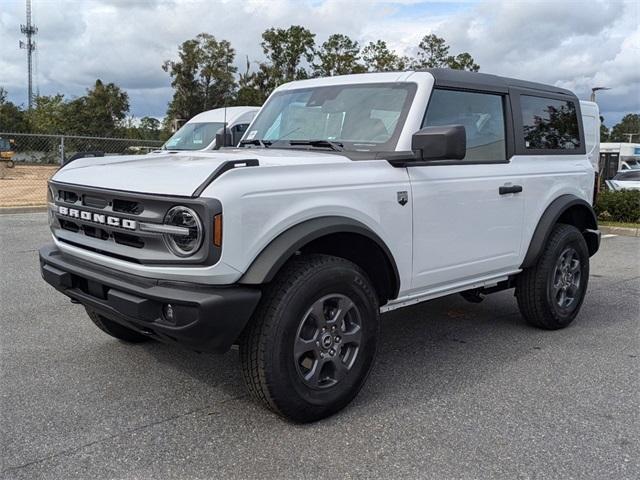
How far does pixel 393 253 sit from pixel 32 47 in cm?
7946

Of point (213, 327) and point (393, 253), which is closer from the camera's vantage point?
point (213, 327)

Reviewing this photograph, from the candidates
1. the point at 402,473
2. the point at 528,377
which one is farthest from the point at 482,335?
the point at 402,473

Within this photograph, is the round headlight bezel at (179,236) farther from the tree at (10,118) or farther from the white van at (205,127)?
the tree at (10,118)

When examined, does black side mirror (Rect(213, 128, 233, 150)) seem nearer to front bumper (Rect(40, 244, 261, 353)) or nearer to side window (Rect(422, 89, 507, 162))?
side window (Rect(422, 89, 507, 162))

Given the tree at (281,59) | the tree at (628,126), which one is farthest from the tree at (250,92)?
the tree at (628,126)

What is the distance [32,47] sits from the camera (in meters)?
71.7

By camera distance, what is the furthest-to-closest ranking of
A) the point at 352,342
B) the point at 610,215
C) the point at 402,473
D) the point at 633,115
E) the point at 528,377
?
the point at 633,115
the point at 610,215
the point at 528,377
the point at 352,342
the point at 402,473

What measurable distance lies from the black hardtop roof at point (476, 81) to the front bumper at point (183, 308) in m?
2.10

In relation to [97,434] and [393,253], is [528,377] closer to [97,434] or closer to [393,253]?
[393,253]

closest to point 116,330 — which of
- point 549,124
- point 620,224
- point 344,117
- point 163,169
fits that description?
point 163,169

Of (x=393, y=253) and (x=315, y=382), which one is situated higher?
(x=393, y=253)

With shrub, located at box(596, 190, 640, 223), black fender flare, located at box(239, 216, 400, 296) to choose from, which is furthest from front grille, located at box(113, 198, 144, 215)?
shrub, located at box(596, 190, 640, 223)

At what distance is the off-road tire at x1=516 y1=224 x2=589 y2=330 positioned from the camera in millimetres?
4836

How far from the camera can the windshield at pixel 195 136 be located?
12594 mm
